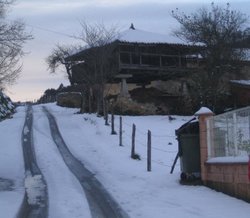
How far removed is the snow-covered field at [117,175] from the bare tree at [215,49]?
20.6ft

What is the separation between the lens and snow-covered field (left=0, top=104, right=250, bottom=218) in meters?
12.4

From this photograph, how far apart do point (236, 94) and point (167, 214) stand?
33.2 m

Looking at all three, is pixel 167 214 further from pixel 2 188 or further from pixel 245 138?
pixel 2 188

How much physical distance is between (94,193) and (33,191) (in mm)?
1733

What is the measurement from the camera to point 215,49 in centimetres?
4153

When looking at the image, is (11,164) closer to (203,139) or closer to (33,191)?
(33,191)

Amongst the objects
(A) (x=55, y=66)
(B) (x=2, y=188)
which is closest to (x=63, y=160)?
(B) (x=2, y=188)

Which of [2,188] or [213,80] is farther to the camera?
[213,80]

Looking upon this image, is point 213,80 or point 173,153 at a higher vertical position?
point 213,80

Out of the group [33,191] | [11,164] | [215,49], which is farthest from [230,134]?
[215,49]

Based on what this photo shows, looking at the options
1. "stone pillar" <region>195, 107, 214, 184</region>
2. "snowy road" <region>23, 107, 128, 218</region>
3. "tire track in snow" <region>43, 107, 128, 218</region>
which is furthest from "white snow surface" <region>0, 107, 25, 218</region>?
"stone pillar" <region>195, 107, 214, 184</region>

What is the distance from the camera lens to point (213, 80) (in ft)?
135

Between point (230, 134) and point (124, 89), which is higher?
point (124, 89)

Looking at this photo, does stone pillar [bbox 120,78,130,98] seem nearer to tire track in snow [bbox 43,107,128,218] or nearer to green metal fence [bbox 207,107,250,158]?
tire track in snow [bbox 43,107,128,218]
